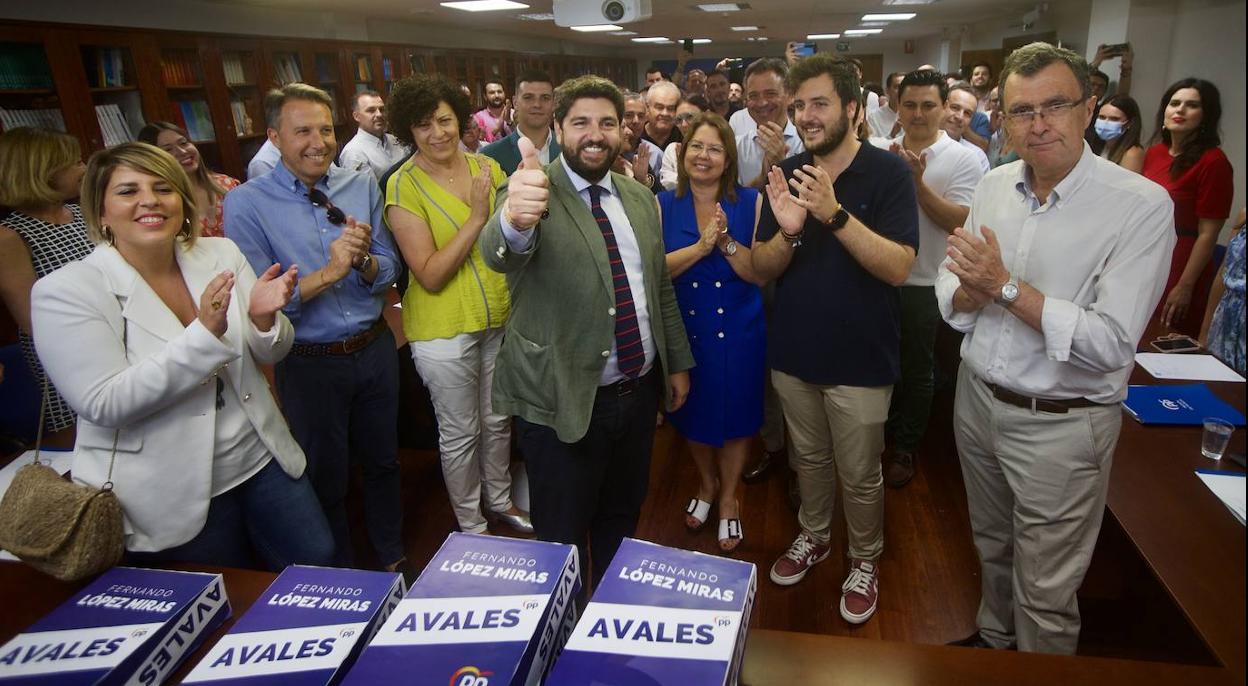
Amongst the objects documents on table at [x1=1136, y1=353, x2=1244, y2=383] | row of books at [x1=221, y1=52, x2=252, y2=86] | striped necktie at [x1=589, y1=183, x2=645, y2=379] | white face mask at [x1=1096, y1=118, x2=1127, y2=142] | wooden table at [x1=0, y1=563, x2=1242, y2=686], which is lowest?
wooden table at [x1=0, y1=563, x2=1242, y2=686]

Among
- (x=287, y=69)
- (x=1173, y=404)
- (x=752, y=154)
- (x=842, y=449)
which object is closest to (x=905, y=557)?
(x=842, y=449)

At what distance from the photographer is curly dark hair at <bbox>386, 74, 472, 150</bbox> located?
225cm

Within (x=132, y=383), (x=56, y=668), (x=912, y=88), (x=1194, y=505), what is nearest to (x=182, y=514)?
(x=132, y=383)

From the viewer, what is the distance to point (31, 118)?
12.9 ft

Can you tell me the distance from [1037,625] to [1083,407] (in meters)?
0.53

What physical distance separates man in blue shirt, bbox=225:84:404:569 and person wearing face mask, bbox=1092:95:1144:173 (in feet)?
10.2

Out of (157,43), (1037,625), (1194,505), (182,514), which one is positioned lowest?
(1037,625)

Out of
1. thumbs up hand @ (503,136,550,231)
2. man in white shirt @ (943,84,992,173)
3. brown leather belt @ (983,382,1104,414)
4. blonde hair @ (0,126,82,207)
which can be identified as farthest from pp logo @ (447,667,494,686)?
man in white shirt @ (943,84,992,173)

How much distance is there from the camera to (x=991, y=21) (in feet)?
38.9

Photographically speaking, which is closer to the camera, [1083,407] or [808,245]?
[1083,407]

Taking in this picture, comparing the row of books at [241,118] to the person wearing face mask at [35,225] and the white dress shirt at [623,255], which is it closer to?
the person wearing face mask at [35,225]

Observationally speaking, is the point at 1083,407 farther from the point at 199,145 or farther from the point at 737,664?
the point at 199,145

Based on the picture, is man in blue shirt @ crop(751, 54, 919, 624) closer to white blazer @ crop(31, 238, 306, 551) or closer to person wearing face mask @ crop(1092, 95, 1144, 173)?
white blazer @ crop(31, 238, 306, 551)

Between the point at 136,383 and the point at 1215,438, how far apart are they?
91.0 inches
